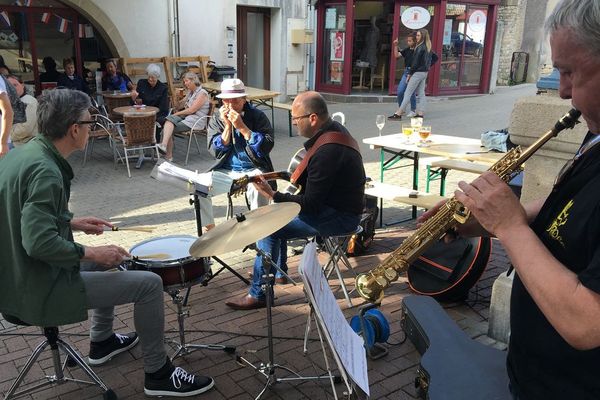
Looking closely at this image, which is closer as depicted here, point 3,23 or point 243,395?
point 243,395

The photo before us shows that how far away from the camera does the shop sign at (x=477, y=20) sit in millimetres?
15852

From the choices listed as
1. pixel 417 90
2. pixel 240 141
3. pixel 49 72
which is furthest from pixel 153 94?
pixel 417 90

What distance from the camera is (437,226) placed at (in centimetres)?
230

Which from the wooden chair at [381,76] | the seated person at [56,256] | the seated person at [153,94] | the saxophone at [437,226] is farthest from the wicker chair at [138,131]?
the wooden chair at [381,76]

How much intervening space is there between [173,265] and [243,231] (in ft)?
1.78

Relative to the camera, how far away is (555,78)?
3256 mm

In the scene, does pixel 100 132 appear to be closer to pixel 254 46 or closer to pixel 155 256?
pixel 155 256

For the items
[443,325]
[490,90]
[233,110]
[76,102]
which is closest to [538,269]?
[443,325]

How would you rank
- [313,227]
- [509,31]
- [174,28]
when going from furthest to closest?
1. [509,31]
2. [174,28]
3. [313,227]

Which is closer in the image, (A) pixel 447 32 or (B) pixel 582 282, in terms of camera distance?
(B) pixel 582 282

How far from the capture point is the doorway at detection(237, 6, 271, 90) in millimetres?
14266

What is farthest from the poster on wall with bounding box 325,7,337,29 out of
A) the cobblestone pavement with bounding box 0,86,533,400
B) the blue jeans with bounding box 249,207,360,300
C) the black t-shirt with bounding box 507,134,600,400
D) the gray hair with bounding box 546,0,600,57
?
the gray hair with bounding box 546,0,600,57

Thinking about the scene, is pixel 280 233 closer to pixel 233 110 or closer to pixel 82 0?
pixel 233 110

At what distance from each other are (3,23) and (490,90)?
13761 mm
